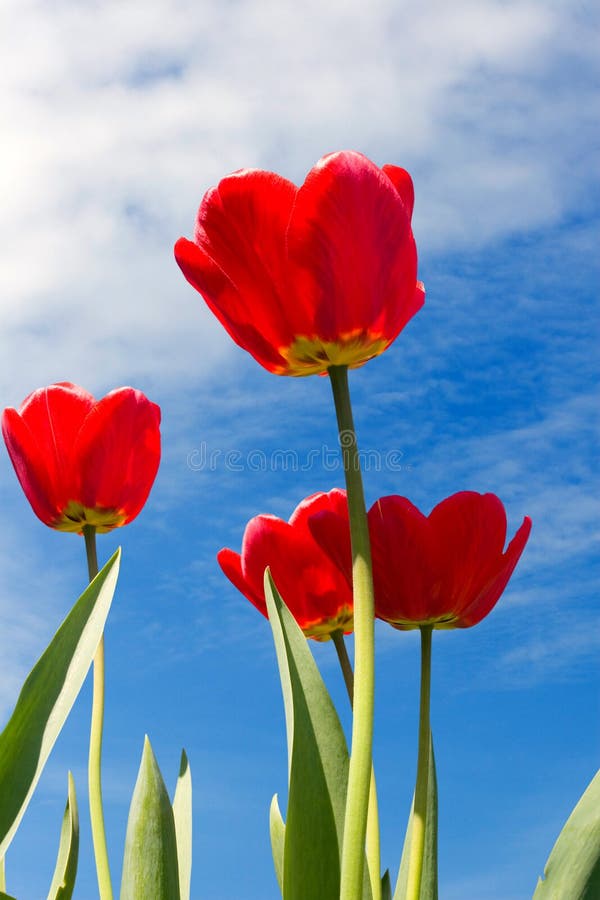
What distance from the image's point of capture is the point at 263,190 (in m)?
1.21

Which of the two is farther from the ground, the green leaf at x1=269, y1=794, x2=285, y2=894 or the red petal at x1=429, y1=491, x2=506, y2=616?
the red petal at x1=429, y1=491, x2=506, y2=616

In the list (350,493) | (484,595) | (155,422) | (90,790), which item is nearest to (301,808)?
(350,493)

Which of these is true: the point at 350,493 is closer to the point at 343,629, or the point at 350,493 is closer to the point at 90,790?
the point at 343,629

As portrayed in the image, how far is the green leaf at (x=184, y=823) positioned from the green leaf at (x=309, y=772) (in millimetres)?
681

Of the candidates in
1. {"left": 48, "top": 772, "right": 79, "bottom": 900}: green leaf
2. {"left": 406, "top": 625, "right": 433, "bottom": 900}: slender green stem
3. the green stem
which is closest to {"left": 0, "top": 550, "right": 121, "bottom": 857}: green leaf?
{"left": 48, "top": 772, "right": 79, "bottom": 900}: green leaf

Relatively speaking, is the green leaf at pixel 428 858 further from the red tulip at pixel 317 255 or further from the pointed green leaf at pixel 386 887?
the red tulip at pixel 317 255

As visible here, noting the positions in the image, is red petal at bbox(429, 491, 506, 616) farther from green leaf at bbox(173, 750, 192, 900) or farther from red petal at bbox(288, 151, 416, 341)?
green leaf at bbox(173, 750, 192, 900)

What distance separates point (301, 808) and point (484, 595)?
0.52 m

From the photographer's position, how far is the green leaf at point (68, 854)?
1.44 metres

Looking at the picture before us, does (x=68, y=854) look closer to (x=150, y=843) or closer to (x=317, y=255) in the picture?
(x=150, y=843)

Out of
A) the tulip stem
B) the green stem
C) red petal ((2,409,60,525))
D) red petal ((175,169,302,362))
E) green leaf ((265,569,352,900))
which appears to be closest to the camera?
the green stem

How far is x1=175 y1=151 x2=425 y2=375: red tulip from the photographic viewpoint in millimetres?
1197

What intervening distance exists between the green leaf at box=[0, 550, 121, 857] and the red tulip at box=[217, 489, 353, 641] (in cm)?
36

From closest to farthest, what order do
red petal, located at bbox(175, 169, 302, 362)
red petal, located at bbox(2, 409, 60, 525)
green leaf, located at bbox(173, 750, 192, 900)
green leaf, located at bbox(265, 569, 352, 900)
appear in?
green leaf, located at bbox(265, 569, 352, 900), red petal, located at bbox(175, 169, 302, 362), green leaf, located at bbox(173, 750, 192, 900), red petal, located at bbox(2, 409, 60, 525)
